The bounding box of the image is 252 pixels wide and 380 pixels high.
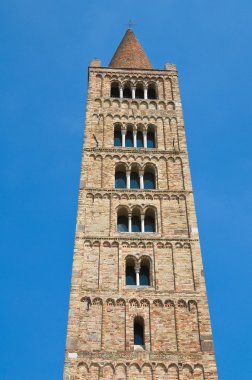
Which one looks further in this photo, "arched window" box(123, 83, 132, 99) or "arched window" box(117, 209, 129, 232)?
"arched window" box(123, 83, 132, 99)

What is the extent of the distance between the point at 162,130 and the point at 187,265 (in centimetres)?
797

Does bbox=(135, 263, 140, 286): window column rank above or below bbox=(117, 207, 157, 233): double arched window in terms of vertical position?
below

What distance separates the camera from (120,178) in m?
25.4

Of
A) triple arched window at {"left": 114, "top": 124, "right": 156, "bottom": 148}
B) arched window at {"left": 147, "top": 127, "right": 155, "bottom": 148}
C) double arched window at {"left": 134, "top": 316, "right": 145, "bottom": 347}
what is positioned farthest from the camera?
arched window at {"left": 147, "top": 127, "right": 155, "bottom": 148}

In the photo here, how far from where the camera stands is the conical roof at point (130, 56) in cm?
3212

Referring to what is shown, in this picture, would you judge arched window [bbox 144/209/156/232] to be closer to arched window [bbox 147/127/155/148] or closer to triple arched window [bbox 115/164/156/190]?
triple arched window [bbox 115/164/156/190]

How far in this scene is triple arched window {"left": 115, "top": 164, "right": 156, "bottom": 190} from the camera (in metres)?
25.0

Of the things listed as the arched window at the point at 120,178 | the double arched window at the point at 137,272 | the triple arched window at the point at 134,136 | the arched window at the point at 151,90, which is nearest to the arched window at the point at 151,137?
the triple arched window at the point at 134,136

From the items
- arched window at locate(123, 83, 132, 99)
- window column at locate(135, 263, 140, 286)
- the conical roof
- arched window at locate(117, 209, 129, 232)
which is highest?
the conical roof

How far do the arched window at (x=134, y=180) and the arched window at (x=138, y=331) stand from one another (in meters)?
6.57

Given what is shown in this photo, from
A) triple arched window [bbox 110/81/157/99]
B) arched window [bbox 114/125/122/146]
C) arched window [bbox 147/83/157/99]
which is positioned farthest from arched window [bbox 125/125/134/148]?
arched window [bbox 147/83/157/99]

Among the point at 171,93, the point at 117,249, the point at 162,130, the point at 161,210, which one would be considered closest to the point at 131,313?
the point at 117,249

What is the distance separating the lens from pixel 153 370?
1850cm

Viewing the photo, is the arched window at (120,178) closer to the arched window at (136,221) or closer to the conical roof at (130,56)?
the arched window at (136,221)
